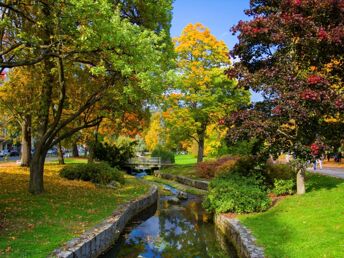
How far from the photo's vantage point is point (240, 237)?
1120cm

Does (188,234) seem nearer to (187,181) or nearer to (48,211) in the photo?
(48,211)

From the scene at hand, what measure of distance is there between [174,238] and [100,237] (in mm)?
3793

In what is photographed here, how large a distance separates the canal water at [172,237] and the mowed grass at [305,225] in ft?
4.59

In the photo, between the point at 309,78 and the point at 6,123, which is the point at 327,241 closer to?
the point at 309,78

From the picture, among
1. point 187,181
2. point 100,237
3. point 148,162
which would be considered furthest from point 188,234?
point 148,162

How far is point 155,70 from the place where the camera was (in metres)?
11.4

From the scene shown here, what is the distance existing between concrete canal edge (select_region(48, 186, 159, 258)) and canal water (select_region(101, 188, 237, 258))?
0.32 meters

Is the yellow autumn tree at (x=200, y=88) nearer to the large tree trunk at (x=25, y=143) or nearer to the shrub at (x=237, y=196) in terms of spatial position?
the large tree trunk at (x=25, y=143)

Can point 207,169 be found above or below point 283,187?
above

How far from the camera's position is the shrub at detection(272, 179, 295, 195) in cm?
1656

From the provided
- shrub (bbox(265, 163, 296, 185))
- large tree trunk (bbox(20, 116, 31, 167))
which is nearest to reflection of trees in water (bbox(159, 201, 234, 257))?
shrub (bbox(265, 163, 296, 185))

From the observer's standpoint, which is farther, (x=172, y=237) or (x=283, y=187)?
(x=283, y=187)

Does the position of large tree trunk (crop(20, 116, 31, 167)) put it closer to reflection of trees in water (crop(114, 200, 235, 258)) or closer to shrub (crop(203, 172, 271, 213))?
reflection of trees in water (crop(114, 200, 235, 258))

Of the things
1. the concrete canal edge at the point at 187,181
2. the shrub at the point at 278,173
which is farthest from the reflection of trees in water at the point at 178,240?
the concrete canal edge at the point at 187,181
